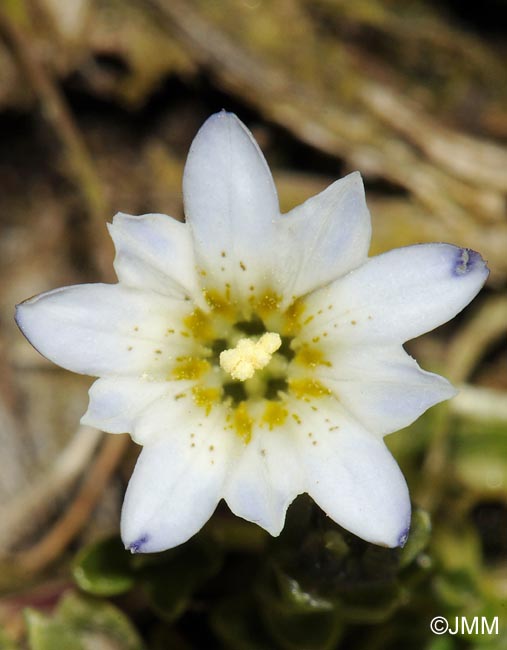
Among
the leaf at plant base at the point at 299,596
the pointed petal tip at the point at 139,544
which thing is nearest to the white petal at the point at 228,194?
the pointed petal tip at the point at 139,544

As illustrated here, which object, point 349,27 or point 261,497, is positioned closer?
point 261,497

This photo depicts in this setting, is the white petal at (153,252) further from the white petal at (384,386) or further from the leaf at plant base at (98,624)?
the leaf at plant base at (98,624)

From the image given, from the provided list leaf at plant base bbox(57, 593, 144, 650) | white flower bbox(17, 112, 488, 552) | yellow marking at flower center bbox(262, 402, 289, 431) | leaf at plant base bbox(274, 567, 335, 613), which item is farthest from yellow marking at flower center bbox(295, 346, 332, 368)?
leaf at plant base bbox(57, 593, 144, 650)

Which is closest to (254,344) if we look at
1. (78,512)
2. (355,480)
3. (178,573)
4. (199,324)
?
(199,324)

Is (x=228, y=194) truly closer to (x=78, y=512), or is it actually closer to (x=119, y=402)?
(x=119, y=402)

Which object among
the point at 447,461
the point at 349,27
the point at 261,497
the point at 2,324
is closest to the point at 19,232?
the point at 2,324

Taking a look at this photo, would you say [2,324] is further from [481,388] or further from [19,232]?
[481,388]
